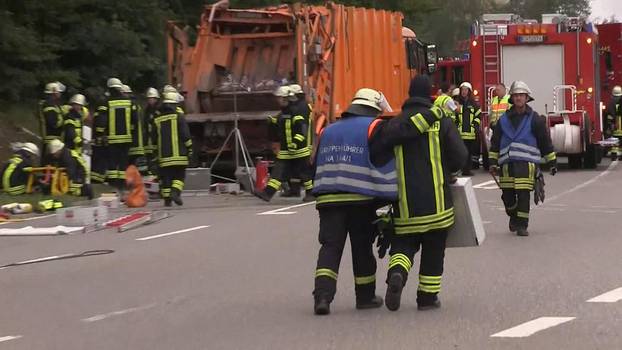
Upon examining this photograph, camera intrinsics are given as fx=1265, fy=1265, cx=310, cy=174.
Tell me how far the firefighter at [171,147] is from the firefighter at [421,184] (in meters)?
9.18

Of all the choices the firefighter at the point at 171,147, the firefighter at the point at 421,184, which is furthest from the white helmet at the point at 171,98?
the firefighter at the point at 421,184

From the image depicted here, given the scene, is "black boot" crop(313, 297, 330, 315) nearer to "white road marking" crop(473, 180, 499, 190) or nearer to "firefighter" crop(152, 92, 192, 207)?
"firefighter" crop(152, 92, 192, 207)

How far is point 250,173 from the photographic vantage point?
20.1 metres

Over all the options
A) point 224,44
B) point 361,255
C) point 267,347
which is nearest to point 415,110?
point 361,255

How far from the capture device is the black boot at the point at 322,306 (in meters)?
8.92

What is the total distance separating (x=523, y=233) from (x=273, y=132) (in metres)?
6.88

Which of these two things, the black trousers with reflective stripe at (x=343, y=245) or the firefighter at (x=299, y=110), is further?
the firefighter at (x=299, y=110)

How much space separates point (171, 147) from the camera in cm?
1786

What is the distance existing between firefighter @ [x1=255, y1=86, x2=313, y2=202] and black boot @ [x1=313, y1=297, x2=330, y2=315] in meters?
9.20

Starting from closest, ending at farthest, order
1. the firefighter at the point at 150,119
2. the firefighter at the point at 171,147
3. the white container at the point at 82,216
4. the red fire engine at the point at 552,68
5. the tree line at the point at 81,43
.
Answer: the white container at the point at 82,216
the firefighter at the point at 171,147
the firefighter at the point at 150,119
the tree line at the point at 81,43
the red fire engine at the point at 552,68

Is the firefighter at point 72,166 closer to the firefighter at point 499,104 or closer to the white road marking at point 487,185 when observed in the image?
the white road marking at point 487,185


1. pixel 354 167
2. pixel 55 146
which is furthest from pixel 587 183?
pixel 354 167

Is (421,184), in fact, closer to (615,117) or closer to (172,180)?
(172,180)

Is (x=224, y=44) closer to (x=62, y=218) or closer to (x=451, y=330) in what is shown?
(x=62, y=218)
